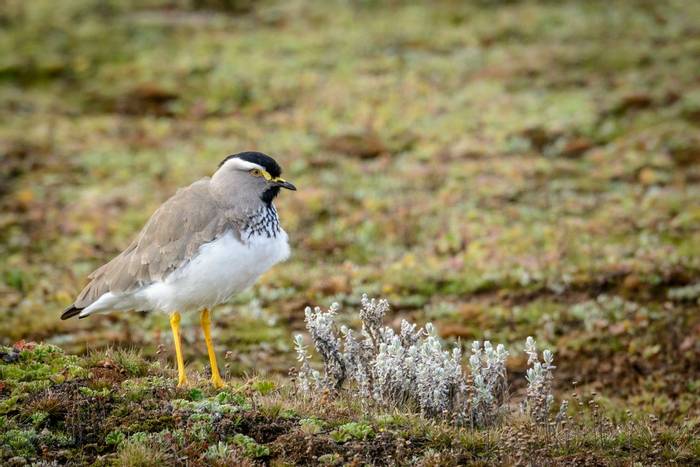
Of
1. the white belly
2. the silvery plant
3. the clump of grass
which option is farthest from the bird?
the clump of grass

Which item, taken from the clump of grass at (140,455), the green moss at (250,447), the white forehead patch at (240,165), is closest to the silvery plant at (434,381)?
the green moss at (250,447)

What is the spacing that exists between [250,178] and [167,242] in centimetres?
126

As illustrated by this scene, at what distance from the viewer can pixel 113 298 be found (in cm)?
1027

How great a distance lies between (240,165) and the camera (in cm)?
1010

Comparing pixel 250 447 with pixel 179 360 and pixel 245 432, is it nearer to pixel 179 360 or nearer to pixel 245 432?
pixel 245 432

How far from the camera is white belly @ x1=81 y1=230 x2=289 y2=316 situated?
946cm

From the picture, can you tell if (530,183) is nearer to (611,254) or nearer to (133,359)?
(611,254)

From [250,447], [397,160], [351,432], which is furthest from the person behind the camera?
[397,160]

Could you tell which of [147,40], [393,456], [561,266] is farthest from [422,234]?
[147,40]

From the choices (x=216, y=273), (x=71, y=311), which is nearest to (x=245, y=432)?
(x=216, y=273)

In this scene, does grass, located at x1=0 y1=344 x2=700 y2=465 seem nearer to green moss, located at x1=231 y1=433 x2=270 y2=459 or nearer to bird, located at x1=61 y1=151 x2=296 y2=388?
green moss, located at x1=231 y1=433 x2=270 y2=459

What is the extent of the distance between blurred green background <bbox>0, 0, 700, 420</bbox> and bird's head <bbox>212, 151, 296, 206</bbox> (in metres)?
2.15

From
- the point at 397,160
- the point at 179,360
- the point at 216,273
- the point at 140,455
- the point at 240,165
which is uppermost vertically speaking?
the point at 240,165

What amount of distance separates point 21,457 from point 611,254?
43.5 ft
